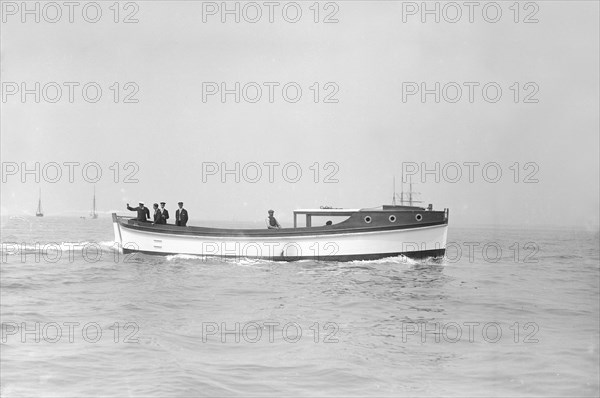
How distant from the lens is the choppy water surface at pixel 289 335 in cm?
927

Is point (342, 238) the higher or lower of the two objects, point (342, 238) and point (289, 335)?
the higher

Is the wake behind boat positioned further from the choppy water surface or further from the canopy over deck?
the choppy water surface

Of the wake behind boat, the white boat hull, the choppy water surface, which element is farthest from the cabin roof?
the choppy water surface

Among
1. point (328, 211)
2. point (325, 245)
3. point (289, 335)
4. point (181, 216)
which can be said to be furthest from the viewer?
point (181, 216)

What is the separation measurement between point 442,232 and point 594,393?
19496 mm

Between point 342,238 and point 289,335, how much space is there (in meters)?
15.6

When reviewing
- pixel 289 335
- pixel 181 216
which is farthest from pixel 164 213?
pixel 289 335

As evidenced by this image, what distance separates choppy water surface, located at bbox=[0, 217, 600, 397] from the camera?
30.4 ft

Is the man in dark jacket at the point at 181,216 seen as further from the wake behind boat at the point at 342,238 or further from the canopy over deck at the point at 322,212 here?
the canopy over deck at the point at 322,212

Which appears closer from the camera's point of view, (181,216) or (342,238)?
(342,238)

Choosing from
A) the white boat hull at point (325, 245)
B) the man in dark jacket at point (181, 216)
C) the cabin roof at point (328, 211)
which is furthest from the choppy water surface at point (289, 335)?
the man in dark jacket at point (181, 216)

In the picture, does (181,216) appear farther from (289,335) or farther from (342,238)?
(289,335)

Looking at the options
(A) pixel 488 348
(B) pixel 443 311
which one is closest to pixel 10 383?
(A) pixel 488 348

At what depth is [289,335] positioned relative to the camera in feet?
41.3
